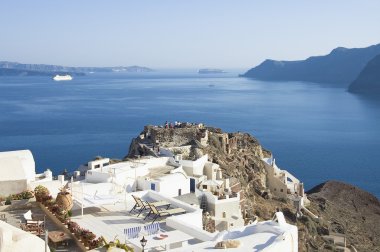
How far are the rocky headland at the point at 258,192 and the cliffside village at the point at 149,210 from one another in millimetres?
3692

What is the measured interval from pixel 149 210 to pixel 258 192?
25937mm

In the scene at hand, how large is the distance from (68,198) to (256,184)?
96.6ft

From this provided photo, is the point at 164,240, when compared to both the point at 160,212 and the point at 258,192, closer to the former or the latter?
the point at 160,212

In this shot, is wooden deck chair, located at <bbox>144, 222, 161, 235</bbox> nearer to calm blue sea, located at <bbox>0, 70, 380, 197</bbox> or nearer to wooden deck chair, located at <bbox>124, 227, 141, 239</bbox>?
wooden deck chair, located at <bbox>124, 227, 141, 239</bbox>

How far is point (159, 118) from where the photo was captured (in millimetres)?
115062

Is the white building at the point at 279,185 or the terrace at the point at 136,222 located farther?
the white building at the point at 279,185

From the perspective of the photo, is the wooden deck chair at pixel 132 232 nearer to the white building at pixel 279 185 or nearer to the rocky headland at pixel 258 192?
the rocky headland at pixel 258 192

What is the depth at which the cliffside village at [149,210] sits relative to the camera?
13.4 meters

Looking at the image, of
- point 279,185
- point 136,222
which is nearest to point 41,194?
point 136,222

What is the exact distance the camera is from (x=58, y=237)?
13961 mm

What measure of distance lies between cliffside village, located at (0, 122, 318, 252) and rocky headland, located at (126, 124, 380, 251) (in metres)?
3.69

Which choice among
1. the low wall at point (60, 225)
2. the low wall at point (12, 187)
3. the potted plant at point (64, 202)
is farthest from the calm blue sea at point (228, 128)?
the potted plant at point (64, 202)

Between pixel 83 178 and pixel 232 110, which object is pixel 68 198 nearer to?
pixel 83 178

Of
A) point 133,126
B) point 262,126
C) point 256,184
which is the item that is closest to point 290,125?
point 262,126
